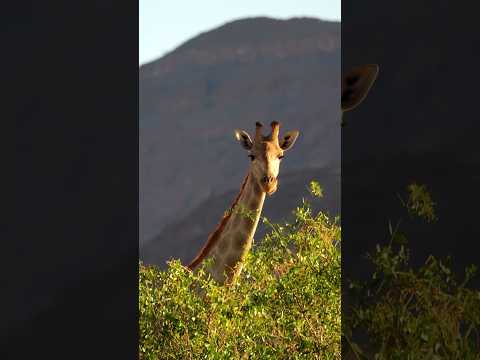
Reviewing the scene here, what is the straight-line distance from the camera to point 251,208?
9719 millimetres

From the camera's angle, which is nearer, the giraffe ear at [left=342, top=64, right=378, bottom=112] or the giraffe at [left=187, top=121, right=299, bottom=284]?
the giraffe ear at [left=342, top=64, right=378, bottom=112]

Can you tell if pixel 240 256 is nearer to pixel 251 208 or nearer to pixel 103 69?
pixel 251 208

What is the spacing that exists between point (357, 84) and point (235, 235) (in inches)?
178

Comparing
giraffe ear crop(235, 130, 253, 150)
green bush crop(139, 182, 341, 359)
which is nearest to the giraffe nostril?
giraffe ear crop(235, 130, 253, 150)

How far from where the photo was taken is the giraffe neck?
31.2 ft

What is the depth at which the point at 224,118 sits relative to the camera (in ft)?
143

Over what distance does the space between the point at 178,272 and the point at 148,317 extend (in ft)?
1.26

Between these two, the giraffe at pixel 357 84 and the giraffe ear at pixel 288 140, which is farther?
the giraffe ear at pixel 288 140

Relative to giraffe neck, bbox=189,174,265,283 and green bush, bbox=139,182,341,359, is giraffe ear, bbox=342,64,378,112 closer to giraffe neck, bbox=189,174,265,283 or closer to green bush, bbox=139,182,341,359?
green bush, bbox=139,182,341,359

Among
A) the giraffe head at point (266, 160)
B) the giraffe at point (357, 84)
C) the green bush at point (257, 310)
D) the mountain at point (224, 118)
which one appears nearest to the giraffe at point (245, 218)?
the giraffe head at point (266, 160)

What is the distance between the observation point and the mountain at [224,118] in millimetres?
37344

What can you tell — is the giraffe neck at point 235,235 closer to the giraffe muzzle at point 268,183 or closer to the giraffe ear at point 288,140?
the giraffe muzzle at point 268,183

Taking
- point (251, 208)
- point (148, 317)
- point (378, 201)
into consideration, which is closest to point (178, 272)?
point (148, 317)

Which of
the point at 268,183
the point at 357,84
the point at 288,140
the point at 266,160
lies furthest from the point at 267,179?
the point at 357,84
